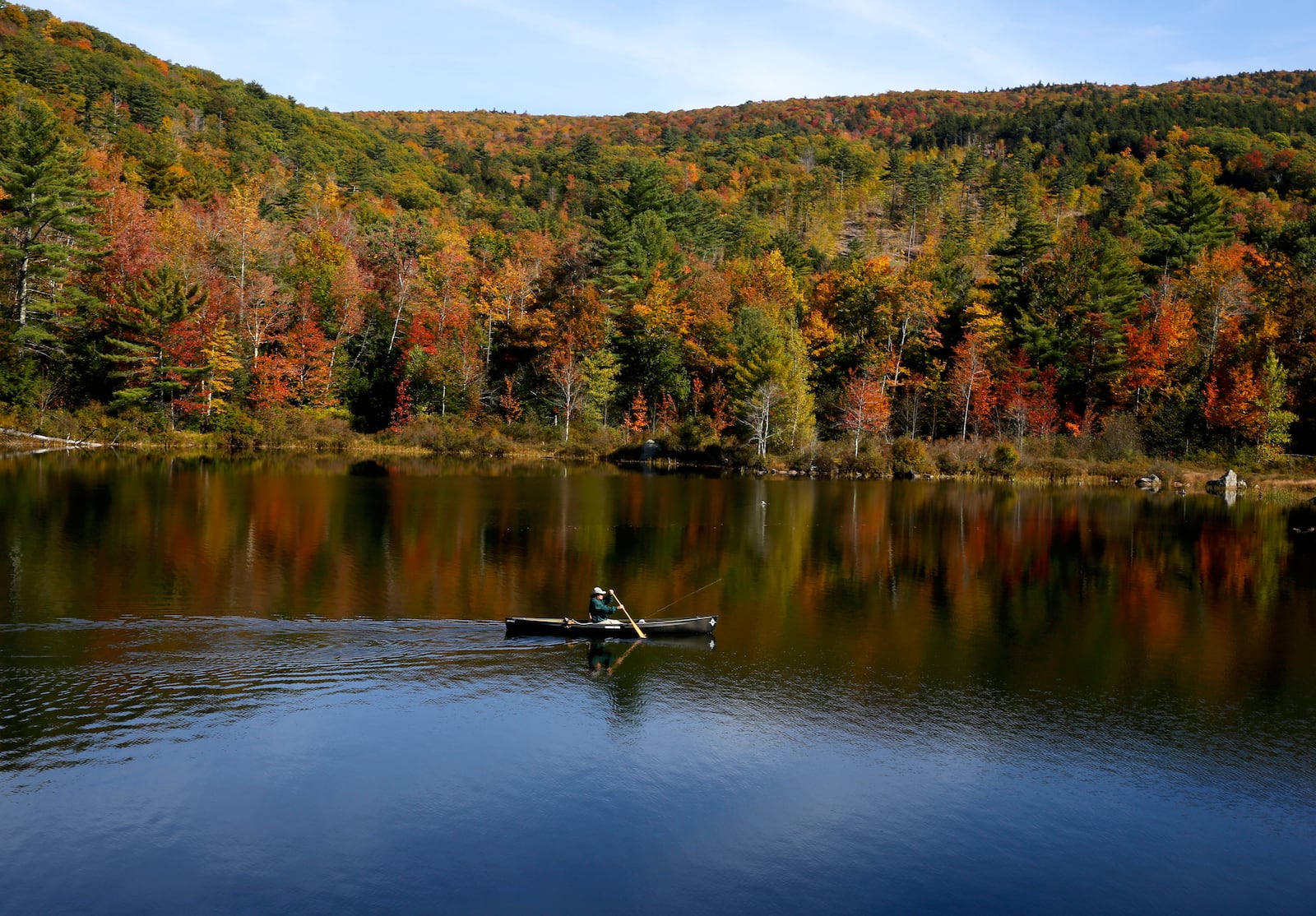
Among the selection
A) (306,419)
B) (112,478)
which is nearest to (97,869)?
(112,478)

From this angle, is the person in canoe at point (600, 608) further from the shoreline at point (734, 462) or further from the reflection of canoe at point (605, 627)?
the shoreline at point (734, 462)

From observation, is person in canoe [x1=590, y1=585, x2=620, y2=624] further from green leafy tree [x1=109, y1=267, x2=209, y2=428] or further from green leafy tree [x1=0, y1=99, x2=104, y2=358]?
green leafy tree [x1=0, y1=99, x2=104, y2=358]

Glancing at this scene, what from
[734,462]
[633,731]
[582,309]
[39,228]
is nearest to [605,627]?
[633,731]

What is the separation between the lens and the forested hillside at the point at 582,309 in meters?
63.0

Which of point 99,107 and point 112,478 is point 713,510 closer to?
point 112,478

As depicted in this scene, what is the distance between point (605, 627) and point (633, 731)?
4.90 metres

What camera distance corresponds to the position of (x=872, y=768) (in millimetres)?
15141

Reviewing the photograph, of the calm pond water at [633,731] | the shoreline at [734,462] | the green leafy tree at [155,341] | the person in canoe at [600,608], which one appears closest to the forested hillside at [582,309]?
the green leafy tree at [155,341]

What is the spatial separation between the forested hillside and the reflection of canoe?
4446 cm

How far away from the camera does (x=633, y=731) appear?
16.5 meters

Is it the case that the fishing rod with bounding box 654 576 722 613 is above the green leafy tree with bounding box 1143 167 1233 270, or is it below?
below

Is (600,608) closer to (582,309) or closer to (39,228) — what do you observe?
(582,309)

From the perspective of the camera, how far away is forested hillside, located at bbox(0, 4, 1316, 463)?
63000mm

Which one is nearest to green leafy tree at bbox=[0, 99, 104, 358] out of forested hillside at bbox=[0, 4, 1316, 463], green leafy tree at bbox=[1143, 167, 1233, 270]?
forested hillside at bbox=[0, 4, 1316, 463]
